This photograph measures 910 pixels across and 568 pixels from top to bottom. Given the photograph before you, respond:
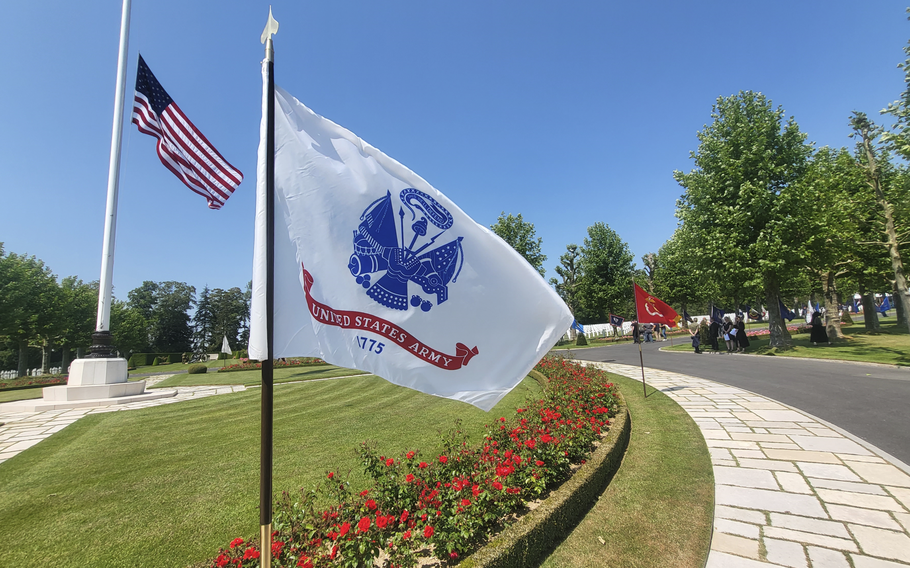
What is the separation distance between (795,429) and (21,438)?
14.9 m

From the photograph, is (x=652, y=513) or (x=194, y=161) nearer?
(x=652, y=513)

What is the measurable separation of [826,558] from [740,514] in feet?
2.87

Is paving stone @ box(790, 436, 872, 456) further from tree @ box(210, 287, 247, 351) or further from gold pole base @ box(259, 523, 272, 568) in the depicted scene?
tree @ box(210, 287, 247, 351)

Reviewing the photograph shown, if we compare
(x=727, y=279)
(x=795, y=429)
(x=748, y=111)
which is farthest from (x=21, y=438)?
(x=748, y=111)

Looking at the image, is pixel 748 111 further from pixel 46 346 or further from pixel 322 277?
pixel 46 346

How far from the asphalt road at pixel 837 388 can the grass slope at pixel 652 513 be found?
2.89m

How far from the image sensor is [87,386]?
40.8ft

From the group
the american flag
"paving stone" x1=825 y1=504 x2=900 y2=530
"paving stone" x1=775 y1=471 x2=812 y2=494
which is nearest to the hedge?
the american flag

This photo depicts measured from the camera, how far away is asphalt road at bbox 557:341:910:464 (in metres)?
6.69

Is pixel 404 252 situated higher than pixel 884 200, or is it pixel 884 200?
pixel 884 200

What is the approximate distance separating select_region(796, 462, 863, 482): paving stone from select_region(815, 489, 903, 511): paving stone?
497 millimetres

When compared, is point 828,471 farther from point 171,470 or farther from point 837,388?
point 171,470

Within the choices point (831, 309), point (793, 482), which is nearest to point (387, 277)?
point (793, 482)

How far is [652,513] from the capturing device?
4281 mm
